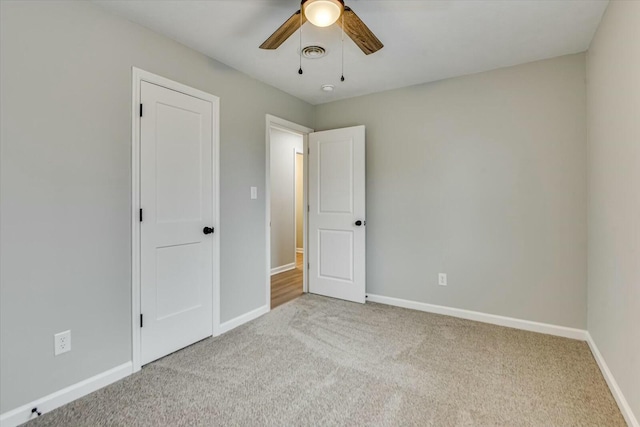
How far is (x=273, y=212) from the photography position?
5199 millimetres

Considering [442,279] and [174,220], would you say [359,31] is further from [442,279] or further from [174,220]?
[442,279]

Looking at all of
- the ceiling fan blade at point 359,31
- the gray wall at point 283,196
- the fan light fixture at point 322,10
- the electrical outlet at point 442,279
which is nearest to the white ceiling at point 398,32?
the ceiling fan blade at point 359,31

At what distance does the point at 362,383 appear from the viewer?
2002 mm

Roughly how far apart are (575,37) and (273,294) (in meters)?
3.77

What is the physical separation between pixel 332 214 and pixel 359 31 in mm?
2242

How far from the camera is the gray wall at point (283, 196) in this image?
5207 millimetres

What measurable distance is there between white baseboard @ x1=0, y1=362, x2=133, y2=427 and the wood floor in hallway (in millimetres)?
1605

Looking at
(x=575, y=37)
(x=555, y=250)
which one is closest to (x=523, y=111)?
(x=575, y=37)

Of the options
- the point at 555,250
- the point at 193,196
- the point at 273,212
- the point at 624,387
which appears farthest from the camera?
the point at 273,212

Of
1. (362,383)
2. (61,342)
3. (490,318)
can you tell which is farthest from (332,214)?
(61,342)

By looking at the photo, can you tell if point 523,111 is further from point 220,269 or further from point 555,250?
point 220,269

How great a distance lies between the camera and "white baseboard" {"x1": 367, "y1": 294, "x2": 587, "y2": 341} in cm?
267

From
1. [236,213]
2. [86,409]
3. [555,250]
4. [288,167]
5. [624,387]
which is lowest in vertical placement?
[86,409]

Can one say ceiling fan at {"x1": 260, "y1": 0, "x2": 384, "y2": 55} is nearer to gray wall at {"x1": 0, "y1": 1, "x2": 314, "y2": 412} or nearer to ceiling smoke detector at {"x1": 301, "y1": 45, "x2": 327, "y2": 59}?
ceiling smoke detector at {"x1": 301, "y1": 45, "x2": 327, "y2": 59}
